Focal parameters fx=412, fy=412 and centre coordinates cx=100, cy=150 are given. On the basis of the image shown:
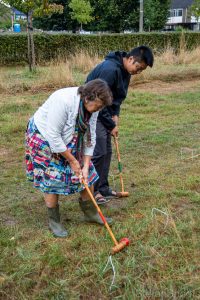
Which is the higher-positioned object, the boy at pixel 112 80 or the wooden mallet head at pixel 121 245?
the boy at pixel 112 80

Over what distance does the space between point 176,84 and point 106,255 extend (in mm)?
9095

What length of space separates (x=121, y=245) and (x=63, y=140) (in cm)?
91

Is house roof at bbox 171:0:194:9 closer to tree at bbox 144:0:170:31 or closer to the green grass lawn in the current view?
tree at bbox 144:0:170:31

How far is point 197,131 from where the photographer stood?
263 inches

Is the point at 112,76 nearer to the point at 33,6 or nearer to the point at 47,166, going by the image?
the point at 47,166

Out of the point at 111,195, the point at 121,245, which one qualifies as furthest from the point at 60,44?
the point at 121,245

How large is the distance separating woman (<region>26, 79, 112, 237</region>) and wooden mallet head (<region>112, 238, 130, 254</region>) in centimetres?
52

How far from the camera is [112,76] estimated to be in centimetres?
369

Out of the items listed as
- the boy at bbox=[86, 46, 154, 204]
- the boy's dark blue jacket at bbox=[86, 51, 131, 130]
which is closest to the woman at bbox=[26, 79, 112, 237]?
the boy at bbox=[86, 46, 154, 204]

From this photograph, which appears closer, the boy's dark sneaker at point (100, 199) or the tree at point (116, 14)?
the boy's dark sneaker at point (100, 199)

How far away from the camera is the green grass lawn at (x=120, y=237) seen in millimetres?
2805

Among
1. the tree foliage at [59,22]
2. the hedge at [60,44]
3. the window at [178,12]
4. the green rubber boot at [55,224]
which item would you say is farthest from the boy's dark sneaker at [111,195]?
the window at [178,12]

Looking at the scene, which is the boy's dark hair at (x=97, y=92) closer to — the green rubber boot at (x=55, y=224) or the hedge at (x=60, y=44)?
the green rubber boot at (x=55, y=224)

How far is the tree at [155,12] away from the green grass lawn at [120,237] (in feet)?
90.0
